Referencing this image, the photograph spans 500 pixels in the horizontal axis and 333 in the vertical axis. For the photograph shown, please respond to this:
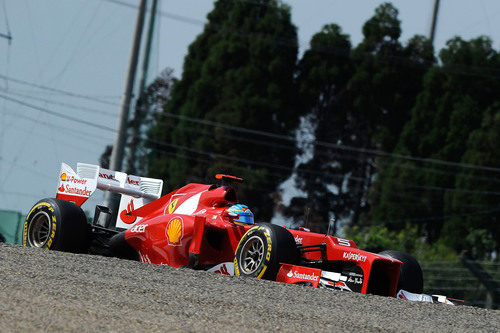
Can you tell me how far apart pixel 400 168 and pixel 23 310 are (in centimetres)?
2718

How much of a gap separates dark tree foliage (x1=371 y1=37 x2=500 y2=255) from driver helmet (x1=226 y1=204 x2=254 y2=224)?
20517 mm

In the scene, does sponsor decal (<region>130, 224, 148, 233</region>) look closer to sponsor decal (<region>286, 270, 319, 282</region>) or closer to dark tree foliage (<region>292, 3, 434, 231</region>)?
sponsor decal (<region>286, 270, 319, 282</region>)

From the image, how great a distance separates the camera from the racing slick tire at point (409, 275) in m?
11.8

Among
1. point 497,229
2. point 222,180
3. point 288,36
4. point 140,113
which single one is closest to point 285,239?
point 222,180

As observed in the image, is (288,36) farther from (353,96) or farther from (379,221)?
(379,221)

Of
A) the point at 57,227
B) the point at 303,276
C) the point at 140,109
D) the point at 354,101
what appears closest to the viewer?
the point at 303,276

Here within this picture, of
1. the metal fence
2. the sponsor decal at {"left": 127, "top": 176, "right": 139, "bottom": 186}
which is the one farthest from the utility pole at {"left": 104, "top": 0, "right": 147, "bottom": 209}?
the sponsor decal at {"left": 127, "top": 176, "right": 139, "bottom": 186}

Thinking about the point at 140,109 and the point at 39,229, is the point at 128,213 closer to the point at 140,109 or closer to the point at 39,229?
the point at 39,229

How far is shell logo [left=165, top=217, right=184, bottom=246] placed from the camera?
38.8 ft

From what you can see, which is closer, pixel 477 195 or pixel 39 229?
pixel 39 229

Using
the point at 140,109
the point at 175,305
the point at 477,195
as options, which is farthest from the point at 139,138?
the point at 175,305

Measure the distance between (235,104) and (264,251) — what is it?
82.0 ft

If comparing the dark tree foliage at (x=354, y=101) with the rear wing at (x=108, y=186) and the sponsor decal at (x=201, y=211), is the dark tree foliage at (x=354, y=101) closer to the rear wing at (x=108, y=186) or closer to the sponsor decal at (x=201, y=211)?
the rear wing at (x=108, y=186)

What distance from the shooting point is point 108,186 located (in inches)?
548
